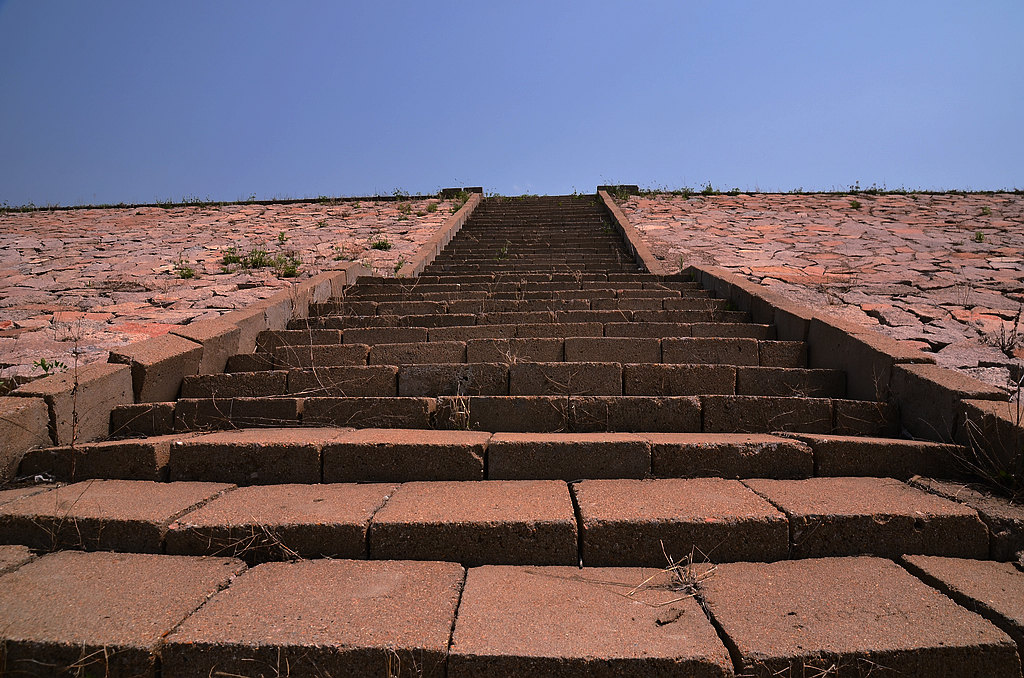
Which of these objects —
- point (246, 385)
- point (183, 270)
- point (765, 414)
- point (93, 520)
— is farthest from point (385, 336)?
point (183, 270)

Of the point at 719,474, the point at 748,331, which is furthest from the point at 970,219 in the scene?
the point at 719,474

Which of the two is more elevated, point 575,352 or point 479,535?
point 575,352

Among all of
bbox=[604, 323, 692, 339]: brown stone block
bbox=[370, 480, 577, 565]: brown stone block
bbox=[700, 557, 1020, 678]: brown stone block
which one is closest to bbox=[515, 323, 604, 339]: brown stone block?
bbox=[604, 323, 692, 339]: brown stone block

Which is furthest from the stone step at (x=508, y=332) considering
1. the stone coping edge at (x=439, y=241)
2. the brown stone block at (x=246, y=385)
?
Result: the stone coping edge at (x=439, y=241)

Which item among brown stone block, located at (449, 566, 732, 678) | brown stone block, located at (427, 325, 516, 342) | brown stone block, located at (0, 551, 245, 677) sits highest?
brown stone block, located at (427, 325, 516, 342)

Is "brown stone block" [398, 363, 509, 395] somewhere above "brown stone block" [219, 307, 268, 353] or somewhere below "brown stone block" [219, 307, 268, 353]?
below

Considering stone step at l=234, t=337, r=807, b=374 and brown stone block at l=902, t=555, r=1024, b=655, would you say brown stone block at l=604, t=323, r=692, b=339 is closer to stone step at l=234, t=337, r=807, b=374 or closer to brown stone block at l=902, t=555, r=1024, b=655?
stone step at l=234, t=337, r=807, b=374

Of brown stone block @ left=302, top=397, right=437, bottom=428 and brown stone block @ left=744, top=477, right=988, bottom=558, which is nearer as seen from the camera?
brown stone block @ left=744, top=477, right=988, bottom=558

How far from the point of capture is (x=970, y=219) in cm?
1084

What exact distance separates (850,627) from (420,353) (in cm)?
334

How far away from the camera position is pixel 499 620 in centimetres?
193

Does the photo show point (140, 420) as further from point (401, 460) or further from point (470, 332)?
point (470, 332)

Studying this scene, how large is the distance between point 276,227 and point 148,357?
816cm

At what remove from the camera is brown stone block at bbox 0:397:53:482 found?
3.07 m
